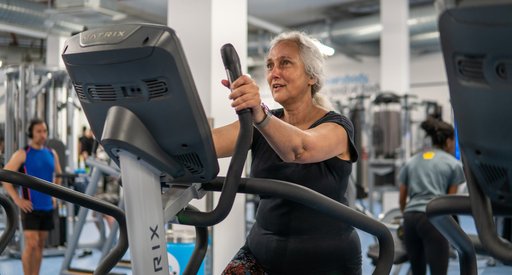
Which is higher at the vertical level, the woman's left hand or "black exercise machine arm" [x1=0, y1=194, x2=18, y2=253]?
the woman's left hand

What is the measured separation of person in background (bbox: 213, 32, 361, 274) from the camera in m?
1.78

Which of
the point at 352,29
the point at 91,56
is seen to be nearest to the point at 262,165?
the point at 91,56

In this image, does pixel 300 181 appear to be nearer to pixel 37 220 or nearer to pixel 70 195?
pixel 70 195

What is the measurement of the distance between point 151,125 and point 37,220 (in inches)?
169

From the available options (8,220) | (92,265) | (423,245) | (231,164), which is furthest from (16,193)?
(231,164)

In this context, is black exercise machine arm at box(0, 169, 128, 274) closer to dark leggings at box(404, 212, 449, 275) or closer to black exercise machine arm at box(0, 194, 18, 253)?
black exercise machine arm at box(0, 194, 18, 253)

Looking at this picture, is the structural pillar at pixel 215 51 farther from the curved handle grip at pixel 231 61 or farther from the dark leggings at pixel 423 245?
the curved handle grip at pixel 231 61

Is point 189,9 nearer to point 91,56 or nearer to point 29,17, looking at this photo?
point 91,56

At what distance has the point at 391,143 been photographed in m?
9.62

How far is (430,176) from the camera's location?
4.17 metres

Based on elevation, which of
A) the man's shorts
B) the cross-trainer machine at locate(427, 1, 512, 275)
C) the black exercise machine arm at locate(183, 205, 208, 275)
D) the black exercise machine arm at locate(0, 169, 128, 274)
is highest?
the cross-trainer machine at locate(427, 1, 512, 275)

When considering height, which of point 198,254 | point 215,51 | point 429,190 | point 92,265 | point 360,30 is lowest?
point 92,265

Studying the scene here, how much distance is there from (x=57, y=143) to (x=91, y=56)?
6.34 meters

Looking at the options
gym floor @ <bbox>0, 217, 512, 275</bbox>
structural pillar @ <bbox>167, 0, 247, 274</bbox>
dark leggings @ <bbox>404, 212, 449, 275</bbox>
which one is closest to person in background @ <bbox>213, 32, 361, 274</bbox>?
dark leggings @ <bbox>404, 212, 449, 275</bbox>
